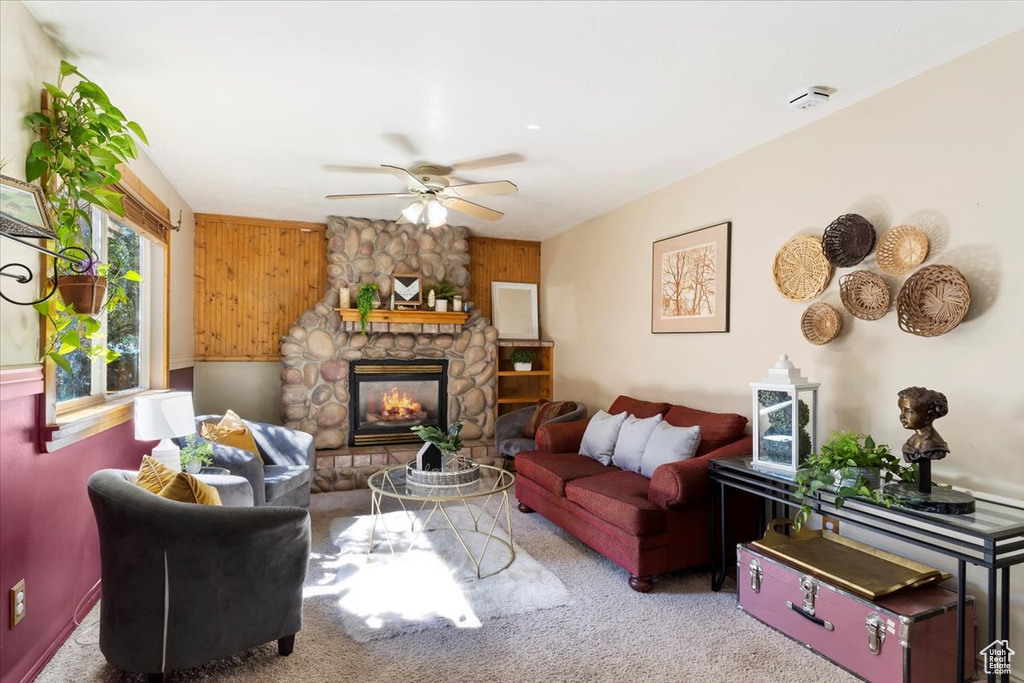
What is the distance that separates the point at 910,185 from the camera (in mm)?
2664

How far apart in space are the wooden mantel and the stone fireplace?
55mm

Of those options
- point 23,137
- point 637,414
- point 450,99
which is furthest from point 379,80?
point 637,414

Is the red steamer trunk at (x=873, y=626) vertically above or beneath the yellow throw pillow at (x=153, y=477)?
beneath

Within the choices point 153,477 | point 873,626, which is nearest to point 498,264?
point 153,477

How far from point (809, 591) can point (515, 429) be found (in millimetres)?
3221

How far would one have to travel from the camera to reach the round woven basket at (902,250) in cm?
259

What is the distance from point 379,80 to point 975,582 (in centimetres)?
351

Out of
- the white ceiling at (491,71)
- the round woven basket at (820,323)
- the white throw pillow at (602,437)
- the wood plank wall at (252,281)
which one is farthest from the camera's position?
the wood plank wall at (252,281)

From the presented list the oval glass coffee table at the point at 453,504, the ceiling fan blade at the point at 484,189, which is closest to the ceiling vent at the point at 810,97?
the ceiling fan blade at the point at 484,189

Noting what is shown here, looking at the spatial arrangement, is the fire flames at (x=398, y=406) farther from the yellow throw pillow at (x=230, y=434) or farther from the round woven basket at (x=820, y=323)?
the round woven basket at (x=820, y=323)

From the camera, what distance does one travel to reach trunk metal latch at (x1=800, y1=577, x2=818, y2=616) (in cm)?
244

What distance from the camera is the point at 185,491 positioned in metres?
2.26

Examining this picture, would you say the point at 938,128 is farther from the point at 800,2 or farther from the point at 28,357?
the point at 28,357

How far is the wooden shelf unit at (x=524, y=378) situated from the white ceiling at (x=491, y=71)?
2.70 meters
